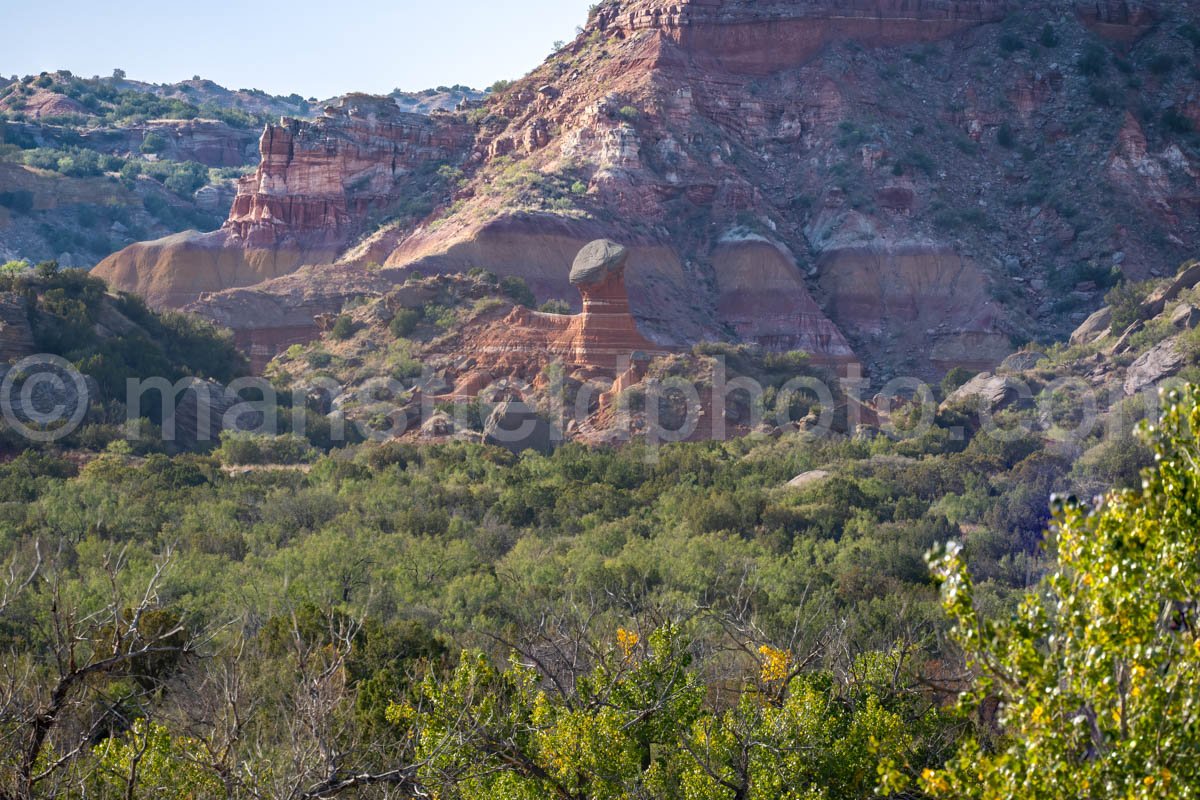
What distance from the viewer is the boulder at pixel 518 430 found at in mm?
41312

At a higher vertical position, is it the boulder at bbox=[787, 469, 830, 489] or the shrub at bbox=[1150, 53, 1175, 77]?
the shrub at bbox=[1150, 53, 1175, 77]

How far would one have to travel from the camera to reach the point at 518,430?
4188cm

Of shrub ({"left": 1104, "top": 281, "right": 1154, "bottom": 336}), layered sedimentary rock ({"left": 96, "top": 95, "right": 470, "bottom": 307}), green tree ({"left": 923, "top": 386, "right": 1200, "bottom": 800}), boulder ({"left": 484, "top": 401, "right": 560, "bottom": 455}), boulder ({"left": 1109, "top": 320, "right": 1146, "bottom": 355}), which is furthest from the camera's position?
layered sedimentary rock ({"left": 96, "top": 95, "right": 470, "bottom": 307})

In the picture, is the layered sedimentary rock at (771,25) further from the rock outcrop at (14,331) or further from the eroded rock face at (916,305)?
the rock outcrop at (14,331)

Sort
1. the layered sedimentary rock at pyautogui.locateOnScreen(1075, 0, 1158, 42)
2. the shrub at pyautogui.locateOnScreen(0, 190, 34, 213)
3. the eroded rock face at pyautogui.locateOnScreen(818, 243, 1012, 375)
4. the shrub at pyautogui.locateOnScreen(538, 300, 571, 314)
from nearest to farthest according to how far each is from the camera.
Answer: the shrub at pyautogui.locateOnScreen(538, 300, 571, 314) < the eroded rock face at pyautogui.locateOnScreen(818, 243, 1012, 375) < the layered sedimentary rock at pyautogui.locateOnScreen(1075, 0, 1158, 42) < the shrub at pyautogui.locateOnScreen(0, 190, 34, 213)

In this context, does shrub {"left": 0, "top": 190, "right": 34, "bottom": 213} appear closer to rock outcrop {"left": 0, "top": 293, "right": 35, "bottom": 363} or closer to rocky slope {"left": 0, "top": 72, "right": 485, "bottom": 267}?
rocky slope {"left": 0, "top": 72, "right": 485, "bottom": 267}

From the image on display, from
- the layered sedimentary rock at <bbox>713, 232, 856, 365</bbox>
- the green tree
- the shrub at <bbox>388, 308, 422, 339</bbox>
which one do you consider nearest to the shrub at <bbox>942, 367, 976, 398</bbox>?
the layered sedimentary rock at <bbox>713, 232, 856, 365</bbox>

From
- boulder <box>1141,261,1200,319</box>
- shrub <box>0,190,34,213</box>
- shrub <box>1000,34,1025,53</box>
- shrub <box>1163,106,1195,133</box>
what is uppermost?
shrub <box>1000,34,1025,53</box>

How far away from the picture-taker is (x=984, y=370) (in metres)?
55.7

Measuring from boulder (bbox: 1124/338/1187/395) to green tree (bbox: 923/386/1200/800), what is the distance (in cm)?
3594

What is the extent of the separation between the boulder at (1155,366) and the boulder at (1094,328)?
5951mm

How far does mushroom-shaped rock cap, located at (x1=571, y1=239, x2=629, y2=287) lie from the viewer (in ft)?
150

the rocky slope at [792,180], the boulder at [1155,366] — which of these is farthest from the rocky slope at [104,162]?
the boulder at [1155,366]

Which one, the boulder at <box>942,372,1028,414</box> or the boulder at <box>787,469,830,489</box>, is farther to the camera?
the boulder at <box>942,372,1028,414</box>
